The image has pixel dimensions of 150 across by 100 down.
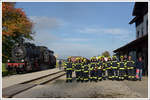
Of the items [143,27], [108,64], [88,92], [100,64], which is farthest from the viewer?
[143,27]

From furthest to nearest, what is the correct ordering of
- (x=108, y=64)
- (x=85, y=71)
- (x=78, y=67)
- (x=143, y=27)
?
(x=143, y=27) → (x=108, y=64) → (x=78, y=67) → (x=85, y=71)

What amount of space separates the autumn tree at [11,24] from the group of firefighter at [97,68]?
1258 centimetres

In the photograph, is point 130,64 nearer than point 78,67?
No

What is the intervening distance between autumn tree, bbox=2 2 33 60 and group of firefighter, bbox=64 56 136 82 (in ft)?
41.3

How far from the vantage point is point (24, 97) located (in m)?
8.88

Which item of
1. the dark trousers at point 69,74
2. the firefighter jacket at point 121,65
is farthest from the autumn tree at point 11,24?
the firefighter jacket at point 121,65

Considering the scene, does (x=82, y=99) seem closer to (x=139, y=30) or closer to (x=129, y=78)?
(x=129, y=78)

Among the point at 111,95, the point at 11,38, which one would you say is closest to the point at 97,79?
the point at 111,95

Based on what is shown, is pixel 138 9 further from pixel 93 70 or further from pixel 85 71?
pixel 85 71

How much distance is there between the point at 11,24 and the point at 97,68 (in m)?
14.6

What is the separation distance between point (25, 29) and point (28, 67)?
750 cm

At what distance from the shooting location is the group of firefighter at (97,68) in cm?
1379

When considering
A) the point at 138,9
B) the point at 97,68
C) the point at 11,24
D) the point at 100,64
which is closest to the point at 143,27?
the point at 138,9

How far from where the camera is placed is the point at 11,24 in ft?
79.8
